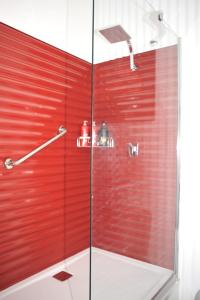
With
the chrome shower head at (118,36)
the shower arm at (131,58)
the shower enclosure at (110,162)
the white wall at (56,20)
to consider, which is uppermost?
the white wall at (56,20)

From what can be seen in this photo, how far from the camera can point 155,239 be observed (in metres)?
1.67

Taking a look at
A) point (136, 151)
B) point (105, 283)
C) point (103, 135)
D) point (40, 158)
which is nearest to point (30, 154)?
point (40, 158)

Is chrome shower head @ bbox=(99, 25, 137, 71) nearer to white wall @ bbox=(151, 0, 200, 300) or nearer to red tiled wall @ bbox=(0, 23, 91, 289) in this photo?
white wall @ bbox=(151, 0, 200, 300)

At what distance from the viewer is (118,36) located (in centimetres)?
155

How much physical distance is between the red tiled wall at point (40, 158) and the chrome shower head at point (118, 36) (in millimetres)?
568

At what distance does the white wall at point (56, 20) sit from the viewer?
5.29ft

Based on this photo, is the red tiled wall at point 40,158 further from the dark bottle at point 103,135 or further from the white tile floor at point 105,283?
the dark bottle at point 103,135

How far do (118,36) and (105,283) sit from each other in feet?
4.98

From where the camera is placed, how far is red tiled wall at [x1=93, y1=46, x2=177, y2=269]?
147 cm

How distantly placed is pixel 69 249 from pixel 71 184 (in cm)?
56

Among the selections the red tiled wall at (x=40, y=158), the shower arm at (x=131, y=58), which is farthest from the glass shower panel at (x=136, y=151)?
the red tiled wall at (x=40, y=158)

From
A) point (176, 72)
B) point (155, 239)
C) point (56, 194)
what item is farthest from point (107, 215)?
point (176, 72)

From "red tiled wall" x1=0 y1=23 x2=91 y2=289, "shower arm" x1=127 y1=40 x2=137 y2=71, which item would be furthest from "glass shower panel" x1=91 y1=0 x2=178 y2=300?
"red tiled wall" x1=0 y1=23 x2=91 y2=289

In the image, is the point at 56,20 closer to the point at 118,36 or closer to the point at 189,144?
the point at 118,36
